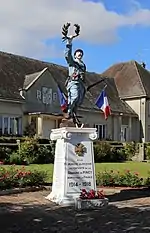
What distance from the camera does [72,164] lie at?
11.8 metres

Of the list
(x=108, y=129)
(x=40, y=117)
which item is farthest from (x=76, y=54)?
(x=108, y=129)

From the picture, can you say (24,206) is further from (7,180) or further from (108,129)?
(108,129)

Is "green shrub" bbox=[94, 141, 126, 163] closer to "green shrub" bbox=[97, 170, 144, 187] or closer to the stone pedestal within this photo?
"green shrub" bbox=[97, 170, 144, 187]

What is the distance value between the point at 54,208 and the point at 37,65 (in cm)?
3511

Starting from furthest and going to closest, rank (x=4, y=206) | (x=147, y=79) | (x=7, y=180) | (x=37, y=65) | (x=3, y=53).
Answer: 1. (x=147, y=79)
2. (x=37, y=65)
3. (x=3, y=53)
4. (x=7, y=180)
5. (x=4, y=206)

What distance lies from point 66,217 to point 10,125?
2778cm

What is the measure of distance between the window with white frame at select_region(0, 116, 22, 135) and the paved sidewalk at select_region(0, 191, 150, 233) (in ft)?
80.2

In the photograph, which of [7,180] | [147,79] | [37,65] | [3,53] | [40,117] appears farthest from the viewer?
[147,79]

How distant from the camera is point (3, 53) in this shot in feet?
139

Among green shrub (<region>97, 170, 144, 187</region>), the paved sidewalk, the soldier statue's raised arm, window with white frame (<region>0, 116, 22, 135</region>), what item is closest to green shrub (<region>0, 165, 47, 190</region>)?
the paved sidewalk

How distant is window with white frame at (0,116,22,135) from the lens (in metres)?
36.7

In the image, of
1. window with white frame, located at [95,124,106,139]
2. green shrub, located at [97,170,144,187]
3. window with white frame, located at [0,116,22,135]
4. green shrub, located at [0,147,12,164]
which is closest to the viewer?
green shrub, located at [97,170,144,187]

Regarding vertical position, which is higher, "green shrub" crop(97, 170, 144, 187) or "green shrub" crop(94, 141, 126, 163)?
"green shrub" crop(94, 141, 126, 163)

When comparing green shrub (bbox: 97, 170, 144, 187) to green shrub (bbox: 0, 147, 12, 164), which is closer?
green shrub (bbox: 97, 170, 144, 187)
